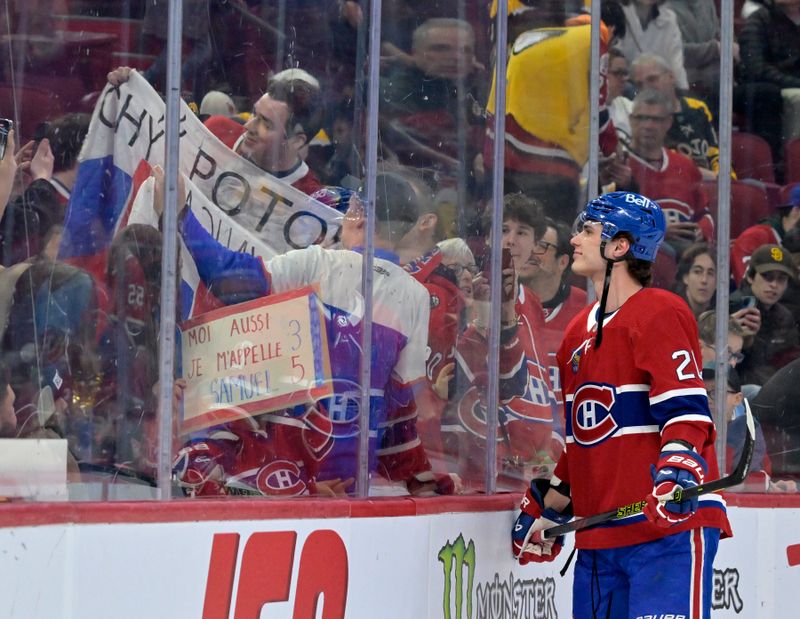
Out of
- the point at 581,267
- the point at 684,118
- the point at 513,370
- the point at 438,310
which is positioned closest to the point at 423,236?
the point at 438,310

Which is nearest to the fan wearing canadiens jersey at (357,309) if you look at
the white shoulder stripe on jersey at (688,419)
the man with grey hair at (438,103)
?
the man with grey hair at (438,103)

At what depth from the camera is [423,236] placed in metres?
4.47

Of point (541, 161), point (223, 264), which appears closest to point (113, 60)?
point (223, 264)

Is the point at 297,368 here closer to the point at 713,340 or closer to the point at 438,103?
the point at 438,103

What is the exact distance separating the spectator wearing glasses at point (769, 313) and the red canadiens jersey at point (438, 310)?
155cm

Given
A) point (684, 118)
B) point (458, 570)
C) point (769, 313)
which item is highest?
point (684, 118)

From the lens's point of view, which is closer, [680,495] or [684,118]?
[680,495]

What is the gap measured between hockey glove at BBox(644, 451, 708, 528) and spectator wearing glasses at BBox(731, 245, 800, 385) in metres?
2.08

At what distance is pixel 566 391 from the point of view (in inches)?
166

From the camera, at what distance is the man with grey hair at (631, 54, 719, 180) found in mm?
5816

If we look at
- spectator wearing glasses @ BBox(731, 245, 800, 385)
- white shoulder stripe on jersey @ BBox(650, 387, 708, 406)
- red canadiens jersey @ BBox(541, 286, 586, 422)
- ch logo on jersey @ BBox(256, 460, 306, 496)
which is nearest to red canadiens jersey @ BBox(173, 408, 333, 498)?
ch logo on jersey @ BBox(256, 460, 306, 496)

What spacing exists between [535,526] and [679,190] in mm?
1809

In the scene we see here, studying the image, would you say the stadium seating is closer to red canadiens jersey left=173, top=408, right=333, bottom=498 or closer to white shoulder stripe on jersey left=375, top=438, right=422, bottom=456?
white shoulder stripe on jersey left=375, top=438, right=422, bottom=456

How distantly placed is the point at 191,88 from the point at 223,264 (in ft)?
1.45
